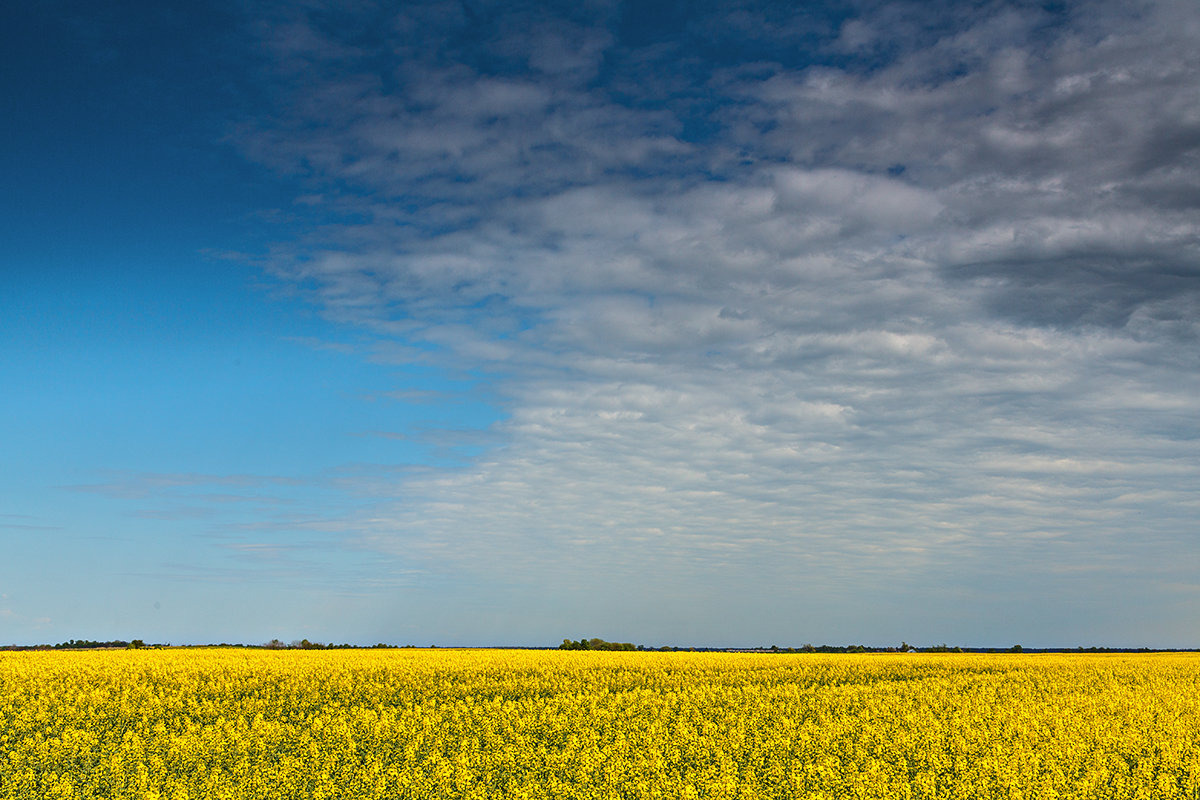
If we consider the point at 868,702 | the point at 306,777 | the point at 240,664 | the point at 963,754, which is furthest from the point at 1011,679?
the point at 240,664

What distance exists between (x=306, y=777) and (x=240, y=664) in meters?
27.8

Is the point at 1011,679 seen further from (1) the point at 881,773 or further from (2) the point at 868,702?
(1) the point at 881,773

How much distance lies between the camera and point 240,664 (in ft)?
146

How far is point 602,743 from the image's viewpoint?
21625mm

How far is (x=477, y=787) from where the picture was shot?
18500 millimetres

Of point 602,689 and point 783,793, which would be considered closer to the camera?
point 783,793

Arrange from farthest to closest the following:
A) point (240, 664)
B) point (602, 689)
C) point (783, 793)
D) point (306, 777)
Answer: point (240, 664) → point (602, 689) → point (306, 777) → point (783, 793)

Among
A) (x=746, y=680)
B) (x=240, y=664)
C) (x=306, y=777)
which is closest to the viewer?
(x=306, y=777)

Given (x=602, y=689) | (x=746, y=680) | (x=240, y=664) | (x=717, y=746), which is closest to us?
(x=717, y=746)

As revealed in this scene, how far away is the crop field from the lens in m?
18.7

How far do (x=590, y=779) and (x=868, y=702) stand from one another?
41.4 ft

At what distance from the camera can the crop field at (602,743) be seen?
18734 millimetres

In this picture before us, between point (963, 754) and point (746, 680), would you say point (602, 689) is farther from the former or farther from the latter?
point (963, 754)

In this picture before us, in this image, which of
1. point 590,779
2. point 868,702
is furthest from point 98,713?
point 868,702
